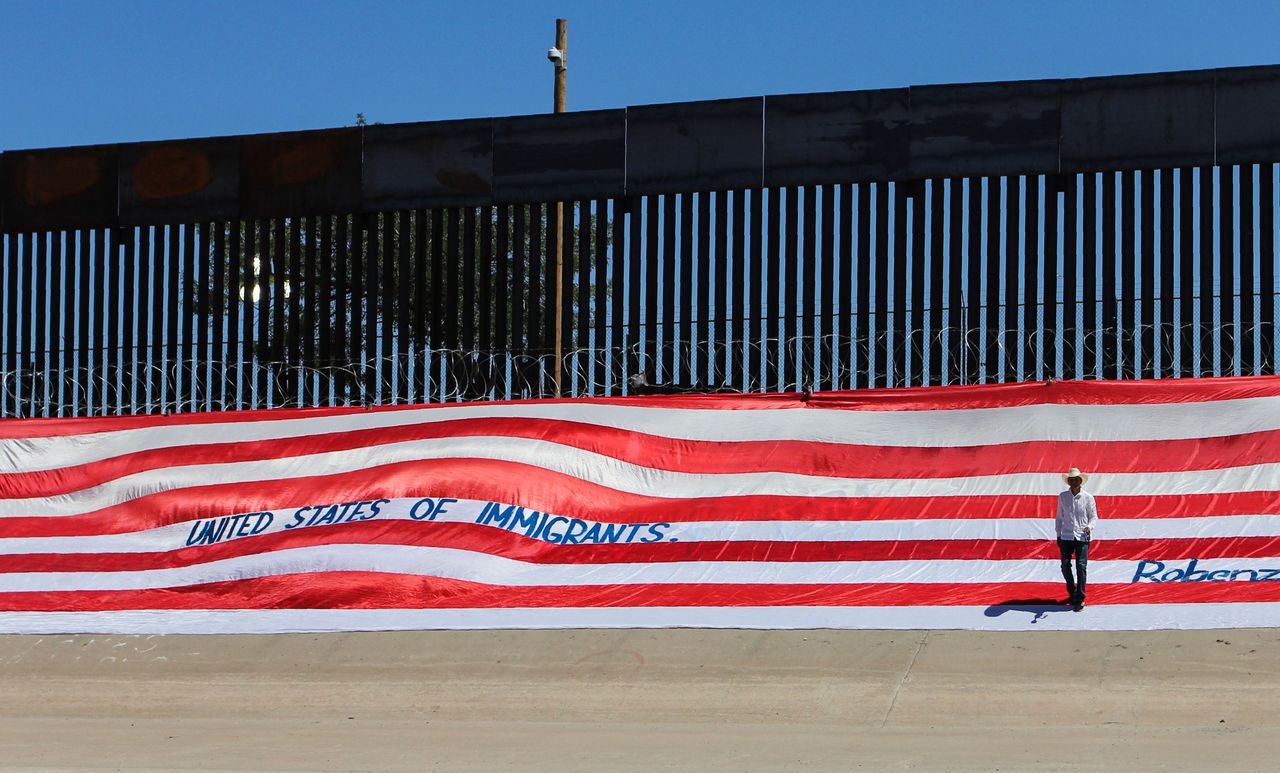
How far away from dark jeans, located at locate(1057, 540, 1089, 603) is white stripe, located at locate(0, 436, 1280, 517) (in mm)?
2040

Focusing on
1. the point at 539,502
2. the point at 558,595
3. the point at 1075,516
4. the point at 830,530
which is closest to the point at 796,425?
the point at 830,530

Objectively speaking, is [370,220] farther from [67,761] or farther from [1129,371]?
[67,761]

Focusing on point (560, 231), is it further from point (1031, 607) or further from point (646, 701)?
point (646, 701)

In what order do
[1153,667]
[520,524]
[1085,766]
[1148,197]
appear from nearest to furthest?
[1085,766] → [1153,667] → [520,524] → [1148,197]

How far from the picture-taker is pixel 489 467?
18.0 metres

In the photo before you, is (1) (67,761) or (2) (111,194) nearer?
(1) (67,761)

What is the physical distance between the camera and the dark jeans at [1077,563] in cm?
1436

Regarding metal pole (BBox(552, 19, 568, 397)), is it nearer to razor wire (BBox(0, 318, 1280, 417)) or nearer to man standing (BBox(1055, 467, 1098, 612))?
razor wire (BBox(0, 318, 1280, 417))

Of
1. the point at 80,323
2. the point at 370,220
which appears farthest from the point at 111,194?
the point at 370,220

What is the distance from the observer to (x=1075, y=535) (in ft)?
47.2

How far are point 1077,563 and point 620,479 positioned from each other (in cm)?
541

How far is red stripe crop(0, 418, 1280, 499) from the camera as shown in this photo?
16.6 meters

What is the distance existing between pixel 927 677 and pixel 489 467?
6.61 meters

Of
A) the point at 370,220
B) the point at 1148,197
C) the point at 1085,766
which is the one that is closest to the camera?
the point at 1085,766
